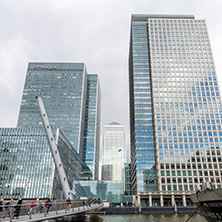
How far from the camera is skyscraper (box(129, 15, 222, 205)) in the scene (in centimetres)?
10012

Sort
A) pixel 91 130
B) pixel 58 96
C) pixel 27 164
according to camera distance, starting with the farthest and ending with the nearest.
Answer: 1. pixel 91 130
2. pixel 58 96
3. pixel 27 164

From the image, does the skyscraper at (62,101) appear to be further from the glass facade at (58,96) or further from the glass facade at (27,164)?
the glass facade at (27,164)

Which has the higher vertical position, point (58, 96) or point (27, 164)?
point (58, 96)

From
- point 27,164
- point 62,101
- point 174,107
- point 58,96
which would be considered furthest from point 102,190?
point 58,96

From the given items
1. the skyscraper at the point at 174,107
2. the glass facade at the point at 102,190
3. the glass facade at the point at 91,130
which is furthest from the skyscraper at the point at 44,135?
the skyscraper at the point at 174,107

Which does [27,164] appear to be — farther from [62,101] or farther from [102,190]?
[62,101]

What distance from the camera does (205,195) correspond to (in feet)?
51.0

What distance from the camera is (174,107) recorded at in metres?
112

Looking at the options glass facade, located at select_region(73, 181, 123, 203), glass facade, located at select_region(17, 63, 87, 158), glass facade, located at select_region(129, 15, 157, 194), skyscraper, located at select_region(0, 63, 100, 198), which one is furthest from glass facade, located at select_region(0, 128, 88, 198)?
glass facade, located at select_region(17, 63, 87, 158)

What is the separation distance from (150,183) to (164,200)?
9.58m

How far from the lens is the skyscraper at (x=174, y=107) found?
328 feet

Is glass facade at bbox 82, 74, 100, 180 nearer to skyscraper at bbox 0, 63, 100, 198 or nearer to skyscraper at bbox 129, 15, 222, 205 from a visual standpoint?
skyscraper at bbox 0, 63, 100, 198

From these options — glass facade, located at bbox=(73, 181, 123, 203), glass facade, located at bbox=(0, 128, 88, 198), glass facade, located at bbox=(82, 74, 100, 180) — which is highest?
glass facade, located at bbox=(82, 74, 100, 180)

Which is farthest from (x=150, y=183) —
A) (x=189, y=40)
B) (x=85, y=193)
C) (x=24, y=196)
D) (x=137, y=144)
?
(x=189, y=40)
